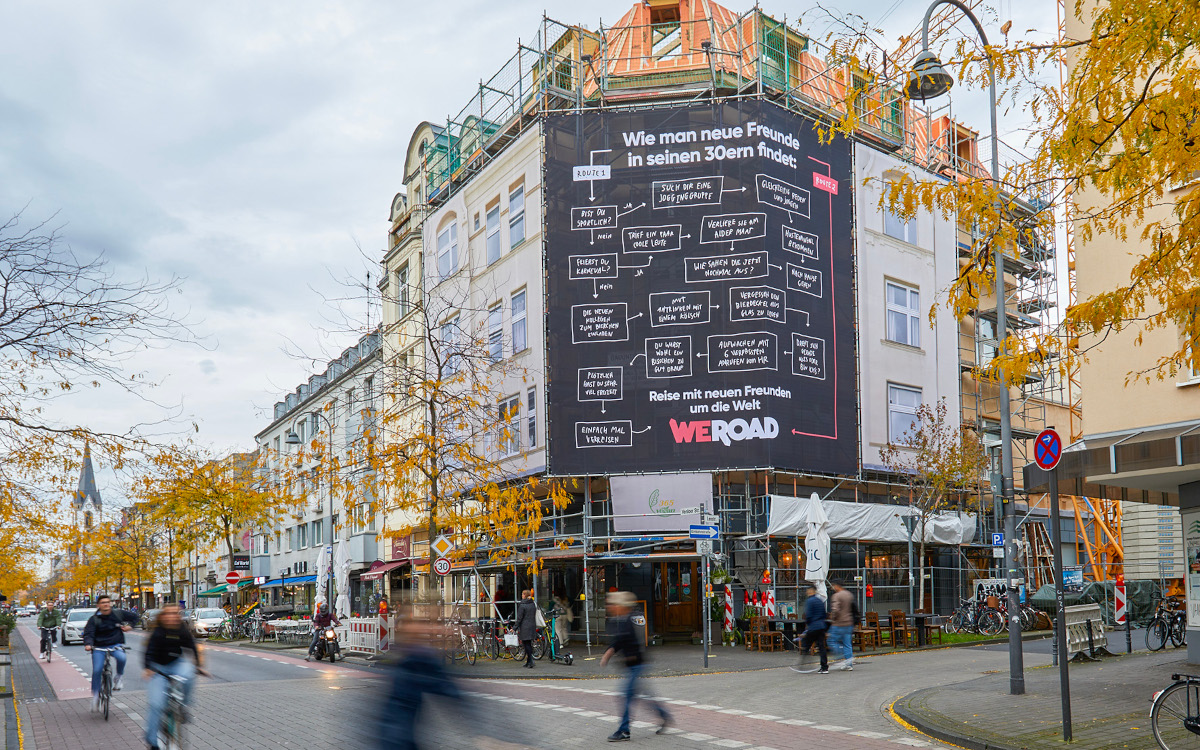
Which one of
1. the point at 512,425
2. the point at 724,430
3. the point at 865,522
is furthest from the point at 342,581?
the point at 865,522

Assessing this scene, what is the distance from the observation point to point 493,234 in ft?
109

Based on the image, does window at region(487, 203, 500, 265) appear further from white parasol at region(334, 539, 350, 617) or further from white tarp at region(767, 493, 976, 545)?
white tarp at region(767, 493, 976, 545)

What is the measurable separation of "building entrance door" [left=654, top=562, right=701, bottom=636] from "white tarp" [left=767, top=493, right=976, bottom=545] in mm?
3545

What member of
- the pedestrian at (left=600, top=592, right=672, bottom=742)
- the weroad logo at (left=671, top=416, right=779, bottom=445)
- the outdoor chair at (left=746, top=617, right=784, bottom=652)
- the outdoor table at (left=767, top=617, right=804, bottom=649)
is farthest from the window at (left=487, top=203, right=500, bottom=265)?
the pedestrian at (left=600, top=592, right=672, bottom=742)

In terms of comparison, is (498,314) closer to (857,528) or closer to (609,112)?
(609,112)

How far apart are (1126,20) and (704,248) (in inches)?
766

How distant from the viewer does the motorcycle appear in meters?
27.6

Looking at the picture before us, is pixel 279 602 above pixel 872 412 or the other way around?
the other way around

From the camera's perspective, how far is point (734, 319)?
2733 centimetres

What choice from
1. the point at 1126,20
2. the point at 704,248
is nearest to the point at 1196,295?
the point at 1126,20

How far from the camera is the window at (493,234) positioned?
32.7m

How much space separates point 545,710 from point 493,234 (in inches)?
830

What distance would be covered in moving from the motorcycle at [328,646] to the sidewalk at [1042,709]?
17385 millimetres

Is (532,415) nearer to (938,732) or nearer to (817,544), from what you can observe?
(817,544)
